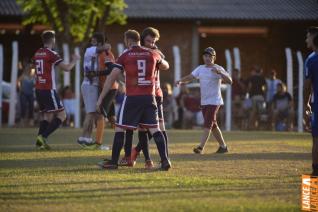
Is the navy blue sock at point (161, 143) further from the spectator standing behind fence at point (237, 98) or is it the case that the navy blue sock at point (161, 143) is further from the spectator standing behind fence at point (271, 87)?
the spectator standing behind fence at point (271, 87)

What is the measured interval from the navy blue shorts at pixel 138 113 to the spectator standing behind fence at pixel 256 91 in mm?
15553

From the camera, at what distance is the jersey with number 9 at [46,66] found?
16203mm

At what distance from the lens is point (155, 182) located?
1118 cm

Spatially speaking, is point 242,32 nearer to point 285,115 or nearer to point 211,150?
point 285,115

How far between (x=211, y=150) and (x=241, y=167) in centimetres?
365

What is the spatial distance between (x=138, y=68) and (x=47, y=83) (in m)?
4.27

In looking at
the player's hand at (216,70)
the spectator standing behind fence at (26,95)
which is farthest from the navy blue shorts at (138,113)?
the spectator standing behind fence at (26,95)

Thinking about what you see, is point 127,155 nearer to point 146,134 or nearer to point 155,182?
point 146,134

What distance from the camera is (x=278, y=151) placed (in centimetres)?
1719

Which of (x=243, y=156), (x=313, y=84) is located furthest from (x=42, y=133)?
(x=313, y=84)

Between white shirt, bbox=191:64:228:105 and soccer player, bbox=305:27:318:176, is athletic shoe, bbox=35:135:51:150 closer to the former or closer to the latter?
white shirt, bbox=191:64:228:105

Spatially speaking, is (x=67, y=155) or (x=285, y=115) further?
(x=285, y=115)

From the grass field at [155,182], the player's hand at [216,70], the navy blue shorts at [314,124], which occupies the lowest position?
the grass field at [155,182]

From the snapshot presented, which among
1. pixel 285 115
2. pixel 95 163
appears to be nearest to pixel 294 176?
pixel 95 163
